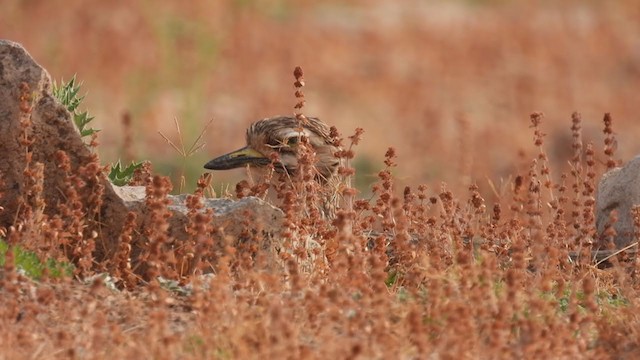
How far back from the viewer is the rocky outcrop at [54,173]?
667 centimetres

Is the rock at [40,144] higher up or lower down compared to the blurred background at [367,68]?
lower down

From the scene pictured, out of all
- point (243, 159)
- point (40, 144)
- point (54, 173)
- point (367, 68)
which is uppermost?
point (367, 68)

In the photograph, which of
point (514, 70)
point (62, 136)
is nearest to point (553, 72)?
point (514, 70)

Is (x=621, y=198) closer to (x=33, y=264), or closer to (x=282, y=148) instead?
(x=282, y=148)

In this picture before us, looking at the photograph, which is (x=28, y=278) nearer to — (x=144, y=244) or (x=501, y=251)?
(x=144, y=244)

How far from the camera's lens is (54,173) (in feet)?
22.5

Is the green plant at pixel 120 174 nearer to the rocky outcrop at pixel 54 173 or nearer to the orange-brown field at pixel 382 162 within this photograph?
the rocky outcrop at pixel 54 173

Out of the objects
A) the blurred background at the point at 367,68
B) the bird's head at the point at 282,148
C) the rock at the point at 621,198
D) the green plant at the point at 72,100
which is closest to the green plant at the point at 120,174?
the green plant at the point at 72,100

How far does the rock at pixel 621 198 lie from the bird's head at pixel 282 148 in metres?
1.52

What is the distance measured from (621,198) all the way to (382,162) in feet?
35.9

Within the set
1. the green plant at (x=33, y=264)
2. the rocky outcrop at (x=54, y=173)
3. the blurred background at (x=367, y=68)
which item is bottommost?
the green plant at (x=33, y=264)

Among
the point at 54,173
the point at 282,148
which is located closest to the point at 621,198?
the point at 282,148

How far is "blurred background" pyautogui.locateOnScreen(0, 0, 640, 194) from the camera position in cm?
1862

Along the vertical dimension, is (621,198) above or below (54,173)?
above
